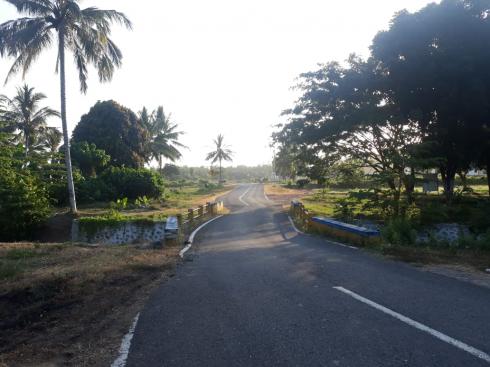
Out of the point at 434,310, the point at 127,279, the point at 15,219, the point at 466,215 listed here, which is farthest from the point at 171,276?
the point at 466,215

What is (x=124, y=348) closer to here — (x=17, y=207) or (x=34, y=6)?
(x=17, y=207)

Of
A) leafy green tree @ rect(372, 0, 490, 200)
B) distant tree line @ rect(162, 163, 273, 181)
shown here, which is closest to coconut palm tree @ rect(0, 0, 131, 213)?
leafy green tree @ rect(372, 0, 490, 200)

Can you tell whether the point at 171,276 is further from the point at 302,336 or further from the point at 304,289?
the point at 302,336

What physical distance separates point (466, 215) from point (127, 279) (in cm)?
2266

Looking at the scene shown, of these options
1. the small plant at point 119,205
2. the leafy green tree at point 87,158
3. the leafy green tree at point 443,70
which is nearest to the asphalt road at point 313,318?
the leafy green tree at point 443,70

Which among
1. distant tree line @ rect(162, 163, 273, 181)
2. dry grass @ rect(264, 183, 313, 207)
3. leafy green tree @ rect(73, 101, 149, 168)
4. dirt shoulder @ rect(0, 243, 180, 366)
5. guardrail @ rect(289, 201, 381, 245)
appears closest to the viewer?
dirt shoulder @ rect(0, 243, 180, 366)

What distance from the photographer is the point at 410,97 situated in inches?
827

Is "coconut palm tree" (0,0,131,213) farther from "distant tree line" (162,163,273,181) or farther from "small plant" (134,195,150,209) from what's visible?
"distant tree line" (162,163,273,181)

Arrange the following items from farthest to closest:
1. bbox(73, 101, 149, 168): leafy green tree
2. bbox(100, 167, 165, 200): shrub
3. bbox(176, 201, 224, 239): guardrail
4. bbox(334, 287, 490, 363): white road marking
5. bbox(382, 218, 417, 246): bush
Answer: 1. bbox(73, 101, 149, 168): leafy green tree
2. bbox(100, 167, 165, 200): shrub
3. bbox(176, 201, 224, 239): guardrail
4. bbox(382, 218, 417, 246): bush
5. bbox(334, 287, 490, 363): white road marking

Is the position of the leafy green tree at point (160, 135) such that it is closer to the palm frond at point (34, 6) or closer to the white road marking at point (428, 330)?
the palm frond at point (34, 6)

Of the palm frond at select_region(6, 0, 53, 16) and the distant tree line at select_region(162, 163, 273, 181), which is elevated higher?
the palm frond at select_region(6, 0, 53, 16)

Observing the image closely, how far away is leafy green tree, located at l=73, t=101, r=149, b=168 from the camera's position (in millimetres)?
42031

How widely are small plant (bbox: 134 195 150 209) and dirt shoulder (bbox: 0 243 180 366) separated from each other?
846 inches

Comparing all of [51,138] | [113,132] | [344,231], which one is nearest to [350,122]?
[344,231]
